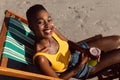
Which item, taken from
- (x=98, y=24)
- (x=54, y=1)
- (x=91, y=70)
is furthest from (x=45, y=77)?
(x=54, y=1)

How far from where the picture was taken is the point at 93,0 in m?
5.02

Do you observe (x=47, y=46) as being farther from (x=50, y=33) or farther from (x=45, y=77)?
(x=45, y=77)

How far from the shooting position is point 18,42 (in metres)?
3.54

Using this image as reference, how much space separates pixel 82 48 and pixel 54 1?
1.80m

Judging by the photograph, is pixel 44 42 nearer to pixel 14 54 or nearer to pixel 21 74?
pixel 14 54

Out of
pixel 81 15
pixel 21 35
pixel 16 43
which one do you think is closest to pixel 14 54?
pixel 16 43

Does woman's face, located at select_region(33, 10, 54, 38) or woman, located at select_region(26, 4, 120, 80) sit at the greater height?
woman's face, located at select_region(33, 10, 54, 38)

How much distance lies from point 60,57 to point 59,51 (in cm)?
7

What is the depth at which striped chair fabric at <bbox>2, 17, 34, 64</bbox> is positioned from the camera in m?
3.39

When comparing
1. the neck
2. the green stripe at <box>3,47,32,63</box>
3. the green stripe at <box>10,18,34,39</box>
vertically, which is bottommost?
the green stripe at <box>3,47,32,63</box>

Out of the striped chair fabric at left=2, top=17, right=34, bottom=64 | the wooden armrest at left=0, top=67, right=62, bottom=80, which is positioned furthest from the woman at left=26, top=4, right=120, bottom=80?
the striped chair fabric at left=2, top=17, right=34, bottom=64

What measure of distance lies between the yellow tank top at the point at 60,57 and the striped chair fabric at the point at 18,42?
0.27 m

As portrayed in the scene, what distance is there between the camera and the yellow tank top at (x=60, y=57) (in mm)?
3259

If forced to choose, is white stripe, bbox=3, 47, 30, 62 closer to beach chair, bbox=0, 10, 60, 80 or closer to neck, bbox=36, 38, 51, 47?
beach chair, bbox=0, 10, 60, 80
